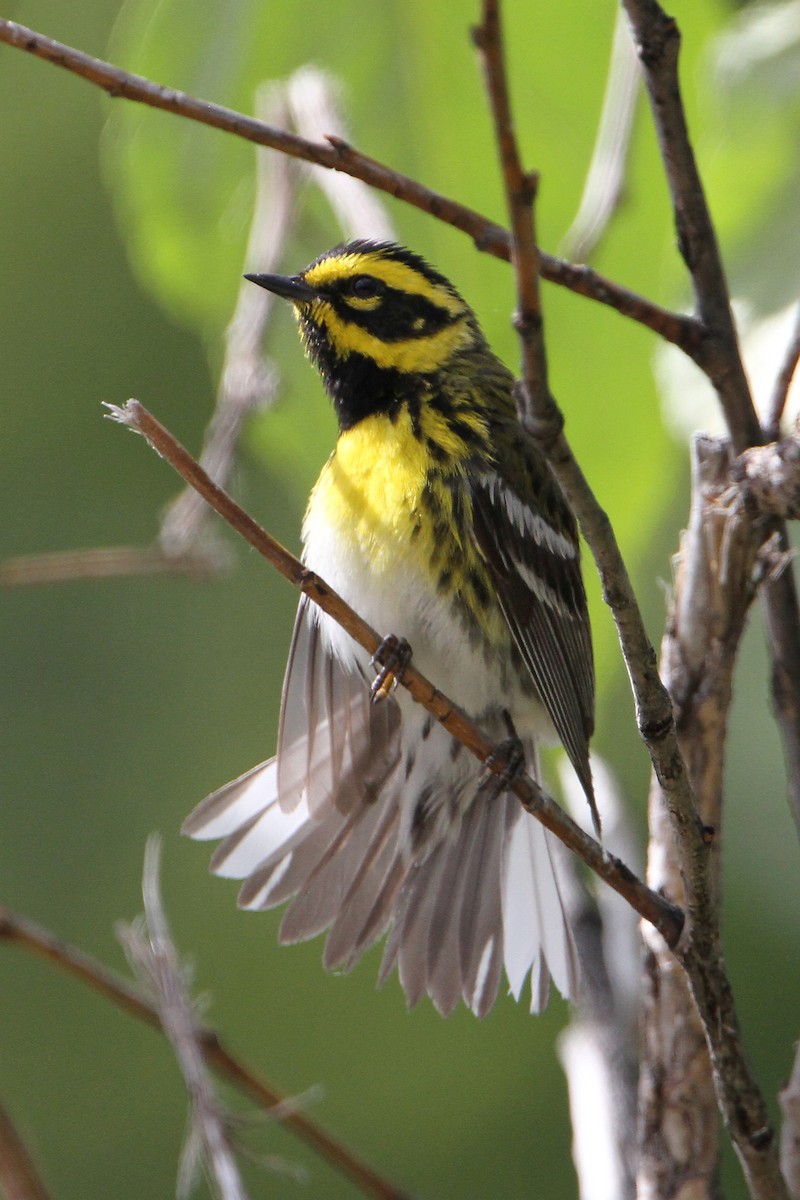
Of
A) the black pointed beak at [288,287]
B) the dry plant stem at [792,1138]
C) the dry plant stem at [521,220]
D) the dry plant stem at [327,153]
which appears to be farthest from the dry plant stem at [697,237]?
the black pointed beak at [288,287]

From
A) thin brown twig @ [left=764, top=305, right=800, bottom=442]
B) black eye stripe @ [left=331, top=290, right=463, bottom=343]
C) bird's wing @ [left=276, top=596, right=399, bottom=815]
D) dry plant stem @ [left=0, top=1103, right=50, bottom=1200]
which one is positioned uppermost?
black eye stripe @ [left=331, top=290, right=463, bottom=343]

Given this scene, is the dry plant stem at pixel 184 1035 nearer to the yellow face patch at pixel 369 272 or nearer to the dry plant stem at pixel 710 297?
the dry plant stem at pixel 710 297

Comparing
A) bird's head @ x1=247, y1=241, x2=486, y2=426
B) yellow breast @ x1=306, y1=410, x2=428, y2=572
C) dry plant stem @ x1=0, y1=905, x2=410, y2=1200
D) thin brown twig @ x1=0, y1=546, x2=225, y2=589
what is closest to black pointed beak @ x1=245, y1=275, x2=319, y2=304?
bird's head @ x1=247, y1=241, x2=486, y2=426

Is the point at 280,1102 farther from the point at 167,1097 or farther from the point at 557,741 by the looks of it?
the point at 167,1097

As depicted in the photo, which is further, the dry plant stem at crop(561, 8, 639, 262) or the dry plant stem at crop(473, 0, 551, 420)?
the dry plant stem at crop(561, 8, 639, 262)

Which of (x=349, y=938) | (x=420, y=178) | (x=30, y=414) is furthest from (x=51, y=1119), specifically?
(x=420, y=178)

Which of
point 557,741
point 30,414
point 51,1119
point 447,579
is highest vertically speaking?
point 30,414

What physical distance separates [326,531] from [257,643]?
2.92 metres

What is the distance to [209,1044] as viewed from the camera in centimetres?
163

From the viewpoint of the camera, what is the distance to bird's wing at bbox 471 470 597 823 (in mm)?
2113

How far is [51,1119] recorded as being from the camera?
4.54m

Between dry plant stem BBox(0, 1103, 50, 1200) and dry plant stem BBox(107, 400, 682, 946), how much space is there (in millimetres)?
571

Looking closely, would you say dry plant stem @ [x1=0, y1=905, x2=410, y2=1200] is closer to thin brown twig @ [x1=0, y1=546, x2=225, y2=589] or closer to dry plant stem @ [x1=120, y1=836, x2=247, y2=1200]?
dry plant stem @ [x1=120, y1=836, x2=247, y2=1200]

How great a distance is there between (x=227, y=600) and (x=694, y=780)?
371 centimetres
